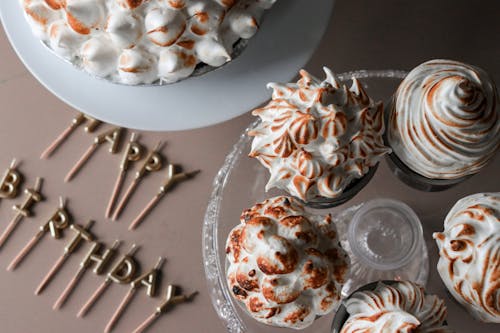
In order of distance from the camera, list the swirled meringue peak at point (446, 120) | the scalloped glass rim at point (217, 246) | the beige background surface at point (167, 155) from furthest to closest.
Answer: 1. the beige background surface at point (167, 155)
2. the scalloped glass rim at point (217, 246)
3. the swirled meringue peak at point (446, 120)

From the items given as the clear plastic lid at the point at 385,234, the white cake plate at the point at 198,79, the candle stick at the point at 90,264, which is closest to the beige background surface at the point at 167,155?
the candle stick at the point at 90,264

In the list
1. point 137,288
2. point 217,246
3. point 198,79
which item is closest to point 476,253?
point 217,246

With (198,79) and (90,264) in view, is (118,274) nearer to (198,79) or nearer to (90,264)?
(90,264)

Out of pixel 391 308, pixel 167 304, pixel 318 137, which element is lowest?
pixel 167 304

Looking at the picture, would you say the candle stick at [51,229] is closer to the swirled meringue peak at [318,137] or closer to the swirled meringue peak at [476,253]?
the swirled meringue peak at [318,137]

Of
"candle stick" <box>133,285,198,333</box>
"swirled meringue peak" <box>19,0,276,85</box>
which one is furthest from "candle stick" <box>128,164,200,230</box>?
"swirled meringue peak" <box>19,0,276,85</box>

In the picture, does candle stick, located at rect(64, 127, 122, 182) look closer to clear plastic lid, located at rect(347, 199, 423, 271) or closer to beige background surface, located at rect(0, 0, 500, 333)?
beige background surface, located at rect(0, 0, 500, 333)

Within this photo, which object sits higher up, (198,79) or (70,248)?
(198,79)
